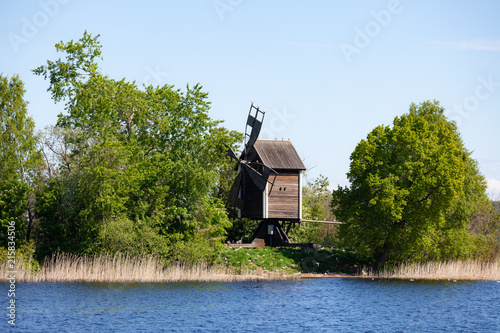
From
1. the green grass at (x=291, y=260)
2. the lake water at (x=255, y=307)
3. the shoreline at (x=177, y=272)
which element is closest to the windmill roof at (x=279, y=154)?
the green grass at (x=291, y=260)

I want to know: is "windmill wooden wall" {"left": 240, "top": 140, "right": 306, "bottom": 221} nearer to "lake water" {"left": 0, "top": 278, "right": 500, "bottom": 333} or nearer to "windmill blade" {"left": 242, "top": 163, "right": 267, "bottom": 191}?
"windmill blade" {"left": 242, "top": 163, "right": 267, "bottom": 191}

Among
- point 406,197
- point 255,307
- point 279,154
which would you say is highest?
point 279,154

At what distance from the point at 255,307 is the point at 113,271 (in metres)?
12.2

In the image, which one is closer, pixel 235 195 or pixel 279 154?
pixel 279 154

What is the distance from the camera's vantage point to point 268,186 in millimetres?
55906

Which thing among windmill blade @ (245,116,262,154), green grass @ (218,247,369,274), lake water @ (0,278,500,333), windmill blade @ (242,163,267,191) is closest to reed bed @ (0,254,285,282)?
green grass @ (218,247,369,274)

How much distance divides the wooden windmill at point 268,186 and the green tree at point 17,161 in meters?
Result: 16.3

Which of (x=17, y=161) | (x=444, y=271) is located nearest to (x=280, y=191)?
(x=444, y=271)

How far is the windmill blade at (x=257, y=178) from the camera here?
54875 millimetres

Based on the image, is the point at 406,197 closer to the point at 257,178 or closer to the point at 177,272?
the point at 257,178

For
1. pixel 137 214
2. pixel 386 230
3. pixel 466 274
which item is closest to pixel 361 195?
pixel 386 230

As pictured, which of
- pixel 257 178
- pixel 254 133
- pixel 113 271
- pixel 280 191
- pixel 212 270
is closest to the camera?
pixel 113 271

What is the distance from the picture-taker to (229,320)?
32062 mm
